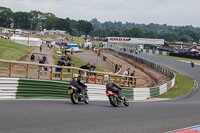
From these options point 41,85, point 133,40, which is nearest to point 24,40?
point 133,40

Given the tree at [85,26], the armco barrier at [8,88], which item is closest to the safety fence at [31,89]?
the armco barrier at [8,88]

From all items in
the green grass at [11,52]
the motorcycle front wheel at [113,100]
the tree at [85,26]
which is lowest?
the motorcycle front wheel at [113,100]

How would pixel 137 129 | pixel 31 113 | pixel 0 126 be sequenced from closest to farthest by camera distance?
1. pixel 0 126
2. pixel 137 129
3. pixel 31 113

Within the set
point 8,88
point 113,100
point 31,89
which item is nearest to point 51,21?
point 31,89

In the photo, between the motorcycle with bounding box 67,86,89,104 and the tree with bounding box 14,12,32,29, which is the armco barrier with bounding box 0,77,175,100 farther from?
the tree with bounding box 14,12,32,29

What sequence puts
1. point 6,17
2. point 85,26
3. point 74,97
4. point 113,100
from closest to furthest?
point 74,97
point 113,100
point 6,17
point 85,26

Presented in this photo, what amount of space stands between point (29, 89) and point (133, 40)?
83.1 meters

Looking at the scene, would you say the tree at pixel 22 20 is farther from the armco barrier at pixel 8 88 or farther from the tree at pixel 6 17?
the armco barrier at pixel 8 88

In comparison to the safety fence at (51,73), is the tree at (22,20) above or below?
above

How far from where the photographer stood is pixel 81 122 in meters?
9.88

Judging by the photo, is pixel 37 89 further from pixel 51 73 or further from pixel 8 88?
pixel 8 88

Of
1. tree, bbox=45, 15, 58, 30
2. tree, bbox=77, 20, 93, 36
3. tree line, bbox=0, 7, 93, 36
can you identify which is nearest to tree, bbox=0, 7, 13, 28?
tree line, bbox=0, 7, 93, 36

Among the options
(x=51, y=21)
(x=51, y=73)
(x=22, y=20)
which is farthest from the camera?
(x=51, y=21)

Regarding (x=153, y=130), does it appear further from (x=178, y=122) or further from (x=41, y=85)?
(x=41, y=85)
